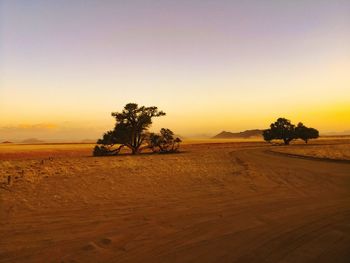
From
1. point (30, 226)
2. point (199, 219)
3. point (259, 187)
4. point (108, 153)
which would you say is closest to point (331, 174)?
point (259, 187)

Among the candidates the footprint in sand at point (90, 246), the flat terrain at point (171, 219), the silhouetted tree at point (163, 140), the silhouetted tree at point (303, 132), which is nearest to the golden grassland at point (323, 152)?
the silhouetted tree at point (163, 140)

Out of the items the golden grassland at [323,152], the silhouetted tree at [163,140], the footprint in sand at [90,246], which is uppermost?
the silhouetted tree at [163,140]

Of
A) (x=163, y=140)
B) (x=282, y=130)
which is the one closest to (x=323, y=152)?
(x=163, y=140)

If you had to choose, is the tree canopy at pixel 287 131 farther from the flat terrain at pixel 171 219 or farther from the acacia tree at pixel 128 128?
the flat terrain at pixel 171 219

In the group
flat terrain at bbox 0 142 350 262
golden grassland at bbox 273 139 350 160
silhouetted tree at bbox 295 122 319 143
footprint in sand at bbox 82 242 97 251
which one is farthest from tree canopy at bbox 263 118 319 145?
footprint in sand at bbox 82 242 97 251

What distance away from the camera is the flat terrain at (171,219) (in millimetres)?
6996

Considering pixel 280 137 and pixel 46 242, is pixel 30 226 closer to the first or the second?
pixel 46 242

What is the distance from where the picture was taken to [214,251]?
703cm

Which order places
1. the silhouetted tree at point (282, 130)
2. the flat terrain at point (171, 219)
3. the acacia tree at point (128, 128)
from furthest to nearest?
the silhouetted tree at point (282, 130) < the acacia tree at point (128, 128) < the flat terrain at point (171, 219)

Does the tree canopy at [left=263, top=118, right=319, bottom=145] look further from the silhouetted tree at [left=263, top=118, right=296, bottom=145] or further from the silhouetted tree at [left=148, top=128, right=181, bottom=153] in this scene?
the silhouetted tree at [left=148, top=128, right=181, bottom=153]

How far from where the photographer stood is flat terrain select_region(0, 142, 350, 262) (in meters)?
7.00

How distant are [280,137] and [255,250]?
71347mm

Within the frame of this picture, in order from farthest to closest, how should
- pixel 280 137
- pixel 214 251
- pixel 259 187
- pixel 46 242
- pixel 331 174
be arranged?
pixel 280 137 → pixel 331 174 → pixel 259 187 → pixel 46 242 → pixel 214 251

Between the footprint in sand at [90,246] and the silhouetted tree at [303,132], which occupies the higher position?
the silhouetted tree at [303,132]
